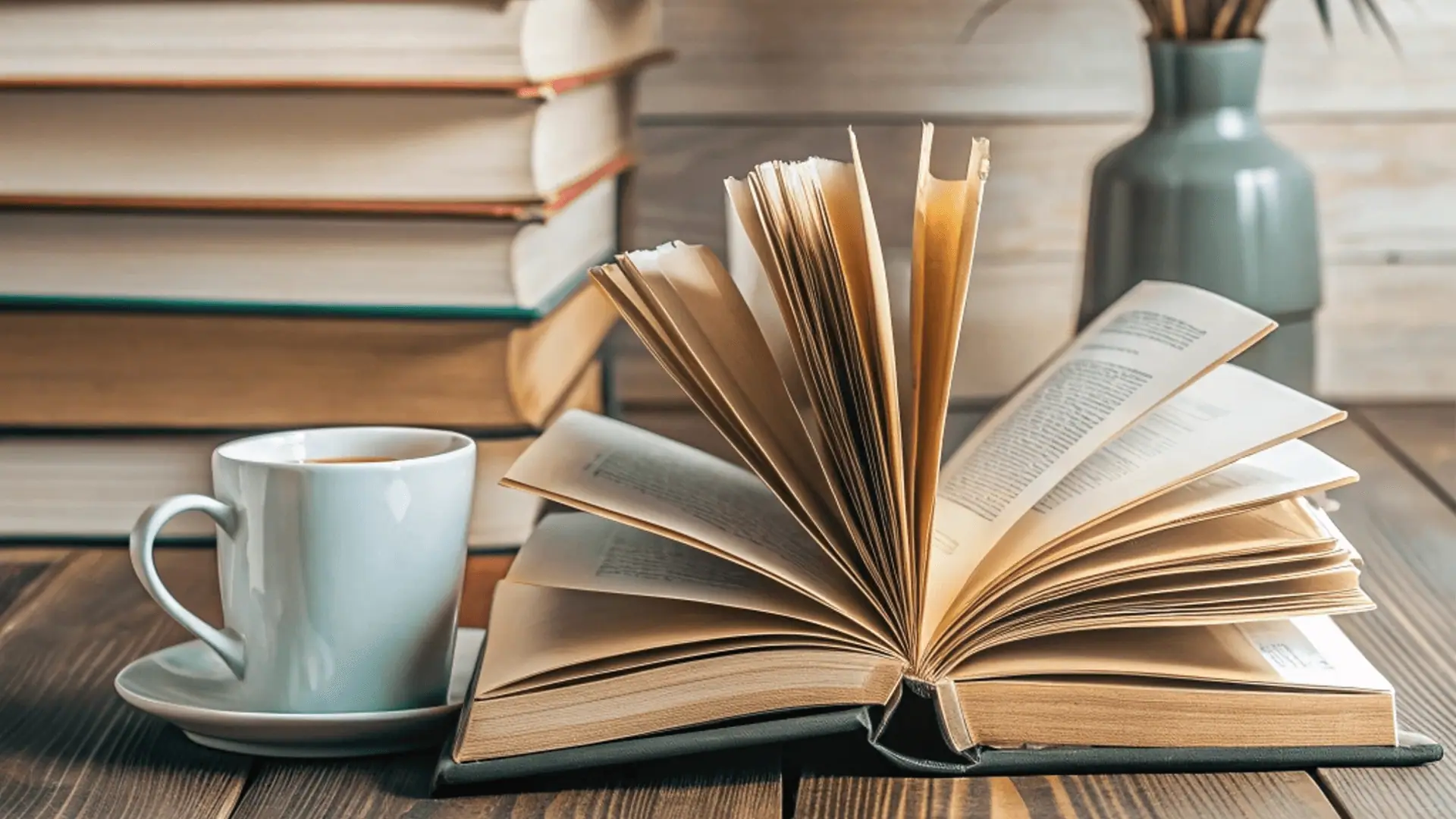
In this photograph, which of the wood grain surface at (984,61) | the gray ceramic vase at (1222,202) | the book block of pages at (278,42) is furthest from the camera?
the wood grain surface at (984,61)

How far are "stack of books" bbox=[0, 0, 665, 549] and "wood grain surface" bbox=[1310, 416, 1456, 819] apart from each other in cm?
40

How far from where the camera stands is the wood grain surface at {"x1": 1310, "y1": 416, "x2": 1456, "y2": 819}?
1.57 ft

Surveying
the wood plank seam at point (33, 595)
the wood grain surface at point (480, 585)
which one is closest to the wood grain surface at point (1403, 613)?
the wood grain surface at point (480, 585)

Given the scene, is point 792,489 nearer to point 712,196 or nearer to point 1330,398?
point 712,196

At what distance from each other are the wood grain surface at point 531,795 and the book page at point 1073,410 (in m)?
0.08

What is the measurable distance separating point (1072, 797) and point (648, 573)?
0.54 feet

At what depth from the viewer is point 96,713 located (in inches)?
22.1

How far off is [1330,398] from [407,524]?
0.86 m

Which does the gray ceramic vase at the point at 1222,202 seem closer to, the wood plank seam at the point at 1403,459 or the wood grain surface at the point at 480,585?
the wood plank seam at the point at 1403,459

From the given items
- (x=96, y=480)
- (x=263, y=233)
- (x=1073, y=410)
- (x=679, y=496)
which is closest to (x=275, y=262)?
(x=263, y=233)

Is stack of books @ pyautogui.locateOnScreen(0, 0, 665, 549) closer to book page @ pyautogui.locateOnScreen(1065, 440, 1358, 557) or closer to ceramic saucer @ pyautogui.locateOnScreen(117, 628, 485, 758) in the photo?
ceramic saucer @ pyautogui.locateOnScreen(117, 628, 485, 758)

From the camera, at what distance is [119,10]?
672 mm

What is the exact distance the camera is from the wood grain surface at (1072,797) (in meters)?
0.47

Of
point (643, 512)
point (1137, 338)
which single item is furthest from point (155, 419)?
point (1137, 338)
